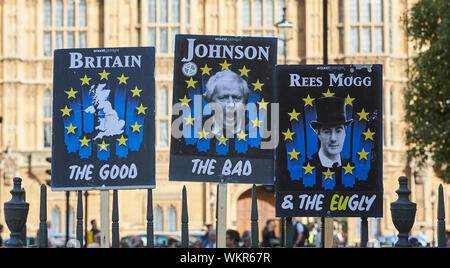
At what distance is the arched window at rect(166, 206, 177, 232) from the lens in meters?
45.8

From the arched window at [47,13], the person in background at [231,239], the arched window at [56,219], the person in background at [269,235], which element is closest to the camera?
the person in background at [231,239]

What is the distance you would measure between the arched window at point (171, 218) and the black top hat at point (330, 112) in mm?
35890

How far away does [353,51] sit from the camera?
46.8 meters

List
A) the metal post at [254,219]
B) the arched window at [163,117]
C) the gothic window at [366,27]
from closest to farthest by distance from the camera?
the metal post at [254,219] → the arched window at [163,117] → the gothic window at [366,27]

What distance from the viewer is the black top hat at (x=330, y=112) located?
10.0 m

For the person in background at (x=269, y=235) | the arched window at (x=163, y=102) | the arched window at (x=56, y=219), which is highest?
the arched window at (x=163, y=102)

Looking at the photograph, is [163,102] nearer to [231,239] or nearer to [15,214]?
[231,239]

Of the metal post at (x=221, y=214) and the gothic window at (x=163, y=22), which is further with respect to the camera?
the gothic window at (x=163, y=22)

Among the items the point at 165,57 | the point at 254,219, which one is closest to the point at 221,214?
the point at 254,219

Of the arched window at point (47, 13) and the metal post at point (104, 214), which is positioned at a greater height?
the arched window at point (47, 13)

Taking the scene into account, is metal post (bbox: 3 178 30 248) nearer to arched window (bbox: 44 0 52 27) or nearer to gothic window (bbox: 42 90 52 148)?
gothic window (bbox: 42 90 52 148)

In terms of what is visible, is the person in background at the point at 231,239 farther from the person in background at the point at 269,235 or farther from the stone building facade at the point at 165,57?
the stone building facade at the point at 165,57

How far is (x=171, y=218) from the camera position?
150 ft

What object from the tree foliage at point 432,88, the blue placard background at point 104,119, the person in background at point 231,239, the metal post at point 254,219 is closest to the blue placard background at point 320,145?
the metal post at point 254,219
